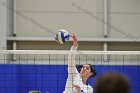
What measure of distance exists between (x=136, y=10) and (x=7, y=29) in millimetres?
2385

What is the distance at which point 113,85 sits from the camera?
1.03 metres

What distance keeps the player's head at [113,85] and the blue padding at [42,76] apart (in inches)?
166

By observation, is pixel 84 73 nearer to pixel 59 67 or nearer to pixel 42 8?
pixel 59 67

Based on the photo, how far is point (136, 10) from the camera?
6.16 meters

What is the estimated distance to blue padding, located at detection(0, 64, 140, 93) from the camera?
528cm

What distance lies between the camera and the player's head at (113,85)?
40.4 inches

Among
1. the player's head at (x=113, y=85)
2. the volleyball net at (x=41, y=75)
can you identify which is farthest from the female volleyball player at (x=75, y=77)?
the player's head at (x=113, y=85)

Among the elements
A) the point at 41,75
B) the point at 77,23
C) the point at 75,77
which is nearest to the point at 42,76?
the point at 41,75

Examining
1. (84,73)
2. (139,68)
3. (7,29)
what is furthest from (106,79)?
(7,29)

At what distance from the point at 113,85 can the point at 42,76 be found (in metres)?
4.40

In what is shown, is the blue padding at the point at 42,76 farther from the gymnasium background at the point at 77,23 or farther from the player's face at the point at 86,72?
the player's face at the point at 86,72

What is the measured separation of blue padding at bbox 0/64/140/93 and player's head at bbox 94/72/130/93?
421cm

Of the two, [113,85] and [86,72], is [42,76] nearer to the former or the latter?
[86,72]

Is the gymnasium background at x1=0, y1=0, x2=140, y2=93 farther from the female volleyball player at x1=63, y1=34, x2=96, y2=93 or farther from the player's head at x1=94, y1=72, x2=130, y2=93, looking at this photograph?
the player's head at x1=94, y1=72, x2=130, y2=93
